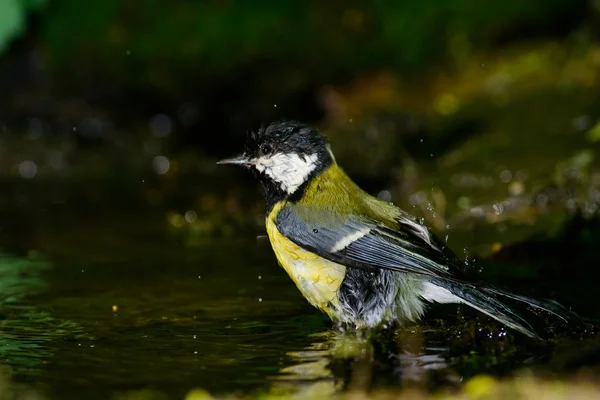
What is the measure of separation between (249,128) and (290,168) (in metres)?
0.79

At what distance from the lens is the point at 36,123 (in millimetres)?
11148

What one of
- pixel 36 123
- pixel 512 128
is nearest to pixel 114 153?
pixel 36 123

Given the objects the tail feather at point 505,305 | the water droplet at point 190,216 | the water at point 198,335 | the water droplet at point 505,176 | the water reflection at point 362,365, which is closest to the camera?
the water reflection at point 362,365

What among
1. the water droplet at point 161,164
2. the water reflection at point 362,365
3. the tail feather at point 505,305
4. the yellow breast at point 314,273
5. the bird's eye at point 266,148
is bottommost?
the water reflection at point 362,365

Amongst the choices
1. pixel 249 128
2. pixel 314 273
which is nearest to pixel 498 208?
pixel 249 128

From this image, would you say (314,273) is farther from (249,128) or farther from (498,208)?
(498,208)

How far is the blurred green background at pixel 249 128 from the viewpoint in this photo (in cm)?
611

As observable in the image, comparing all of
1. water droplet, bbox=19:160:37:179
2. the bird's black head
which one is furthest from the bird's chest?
water droplet, bbox=19:160:37:179

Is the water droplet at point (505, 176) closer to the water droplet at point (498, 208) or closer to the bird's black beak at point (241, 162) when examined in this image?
the water droplet at point (498, 208)

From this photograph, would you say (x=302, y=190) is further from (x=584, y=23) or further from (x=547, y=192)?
(x=584, y=23)

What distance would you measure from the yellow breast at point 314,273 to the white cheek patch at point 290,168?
0.36 meters

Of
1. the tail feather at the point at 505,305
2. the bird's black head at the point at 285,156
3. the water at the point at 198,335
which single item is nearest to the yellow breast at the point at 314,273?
the water at the point at 198,335

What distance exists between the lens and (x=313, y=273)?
498 centimetres

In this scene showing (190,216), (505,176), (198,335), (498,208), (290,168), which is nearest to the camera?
(198,335)
